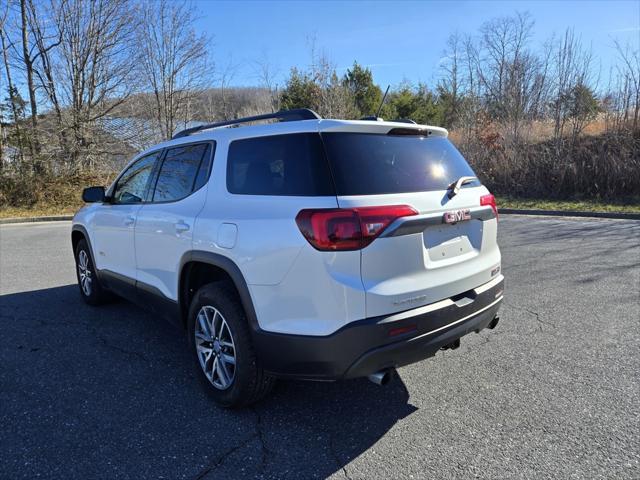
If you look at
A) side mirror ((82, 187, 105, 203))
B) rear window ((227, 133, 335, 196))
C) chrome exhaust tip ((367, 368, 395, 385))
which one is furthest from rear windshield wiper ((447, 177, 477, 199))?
side mirror ((82, 187, 105, 203))

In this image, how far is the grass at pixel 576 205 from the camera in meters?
12.5

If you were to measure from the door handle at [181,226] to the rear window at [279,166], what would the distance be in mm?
471

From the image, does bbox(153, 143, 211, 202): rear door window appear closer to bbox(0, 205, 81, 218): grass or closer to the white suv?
the white suv

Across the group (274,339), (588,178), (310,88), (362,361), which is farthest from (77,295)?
(310,88)

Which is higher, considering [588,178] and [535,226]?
[588,178]

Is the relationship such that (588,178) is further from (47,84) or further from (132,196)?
(47,84)

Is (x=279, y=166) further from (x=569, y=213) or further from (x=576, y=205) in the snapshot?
(x=576, y=205)

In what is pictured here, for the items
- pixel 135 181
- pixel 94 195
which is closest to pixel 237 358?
pixel 135 181

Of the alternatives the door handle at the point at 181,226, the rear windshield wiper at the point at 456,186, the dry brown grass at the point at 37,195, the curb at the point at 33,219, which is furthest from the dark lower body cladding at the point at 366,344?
the dry brown grass at the point at 37,195

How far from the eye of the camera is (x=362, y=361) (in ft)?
7.57

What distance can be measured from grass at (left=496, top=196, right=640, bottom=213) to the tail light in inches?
492

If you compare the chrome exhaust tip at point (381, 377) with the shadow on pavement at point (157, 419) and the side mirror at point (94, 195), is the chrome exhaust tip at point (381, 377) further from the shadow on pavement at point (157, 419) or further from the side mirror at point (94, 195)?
the side mirror at point (94, 195)

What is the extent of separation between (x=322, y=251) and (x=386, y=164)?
0.71 metres

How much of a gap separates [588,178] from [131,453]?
1609 cm
